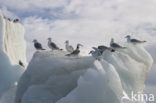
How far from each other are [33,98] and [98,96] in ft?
10.4

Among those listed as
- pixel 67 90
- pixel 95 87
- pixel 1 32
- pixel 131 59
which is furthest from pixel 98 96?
pixel 1 32

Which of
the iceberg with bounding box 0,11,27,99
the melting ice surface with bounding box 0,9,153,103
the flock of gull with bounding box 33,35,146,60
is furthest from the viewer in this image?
the iceberg with bounding box 0,11,27,99

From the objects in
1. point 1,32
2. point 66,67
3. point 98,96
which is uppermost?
point 1,32

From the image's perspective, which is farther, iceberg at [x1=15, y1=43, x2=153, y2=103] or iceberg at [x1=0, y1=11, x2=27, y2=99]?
iceberg at [x1=0, y1=11, x2=27, y2=99]

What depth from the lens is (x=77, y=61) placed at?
1316cm

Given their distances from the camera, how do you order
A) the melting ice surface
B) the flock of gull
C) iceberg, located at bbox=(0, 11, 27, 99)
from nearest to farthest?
1. the melting ice surface
2. the flock of gull
3. iceberg, located at bbox=(0, 11, 27, 99)

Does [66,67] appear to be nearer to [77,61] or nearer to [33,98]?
[77,61]

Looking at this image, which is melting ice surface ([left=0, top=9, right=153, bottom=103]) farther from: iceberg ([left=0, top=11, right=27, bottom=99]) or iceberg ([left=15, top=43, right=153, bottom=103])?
iceberg ([left=0, top=11, right=27, bottom=99])

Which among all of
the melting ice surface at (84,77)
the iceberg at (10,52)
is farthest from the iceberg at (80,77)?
the iceberg at (10,52)

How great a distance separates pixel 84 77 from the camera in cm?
1145

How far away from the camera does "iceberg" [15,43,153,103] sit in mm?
11203

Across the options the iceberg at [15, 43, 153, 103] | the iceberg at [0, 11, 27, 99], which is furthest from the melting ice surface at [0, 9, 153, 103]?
the iceberg at [0, 11, 27, 99]

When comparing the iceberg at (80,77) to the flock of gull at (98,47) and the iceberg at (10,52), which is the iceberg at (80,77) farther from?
the iceberg at (10,52)

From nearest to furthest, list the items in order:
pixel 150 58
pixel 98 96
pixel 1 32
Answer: pixel 98 96 < pixel 150 58 < pixel 1 32
